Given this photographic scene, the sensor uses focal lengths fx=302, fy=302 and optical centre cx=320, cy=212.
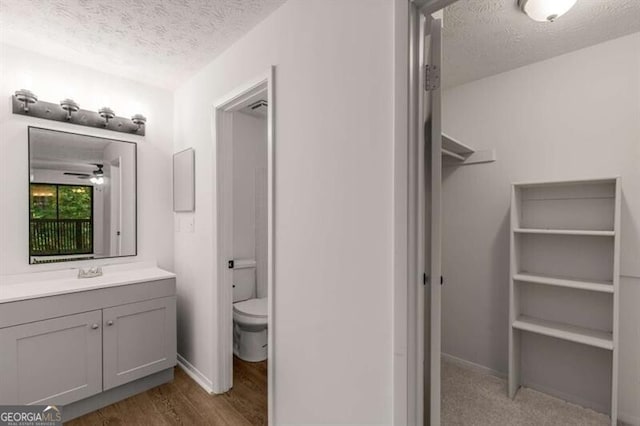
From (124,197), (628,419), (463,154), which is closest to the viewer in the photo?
(628,419)

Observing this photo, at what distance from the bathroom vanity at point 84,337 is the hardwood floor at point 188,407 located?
97 mm

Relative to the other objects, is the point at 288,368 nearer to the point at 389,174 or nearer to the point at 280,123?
the point at 389,174

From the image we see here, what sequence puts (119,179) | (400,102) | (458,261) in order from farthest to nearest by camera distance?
(458,261)
(119,179)
(400,102)

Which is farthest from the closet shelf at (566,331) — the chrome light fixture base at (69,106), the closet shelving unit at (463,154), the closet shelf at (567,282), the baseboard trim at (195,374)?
the chrome light fixture base at (69,106)

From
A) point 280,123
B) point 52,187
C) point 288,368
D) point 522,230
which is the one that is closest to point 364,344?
point 288,368

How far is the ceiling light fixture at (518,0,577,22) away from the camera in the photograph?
4.61 feet

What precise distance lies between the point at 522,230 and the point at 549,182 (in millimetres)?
353

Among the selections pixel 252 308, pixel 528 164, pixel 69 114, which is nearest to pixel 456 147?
pixel 528 164

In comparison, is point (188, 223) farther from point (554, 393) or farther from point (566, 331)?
point (554, 393)

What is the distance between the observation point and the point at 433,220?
113cm

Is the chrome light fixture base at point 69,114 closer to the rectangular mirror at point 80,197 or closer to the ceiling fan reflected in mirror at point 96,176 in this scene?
the rectangular mirror at point 80,197

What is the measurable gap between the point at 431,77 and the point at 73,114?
244cm

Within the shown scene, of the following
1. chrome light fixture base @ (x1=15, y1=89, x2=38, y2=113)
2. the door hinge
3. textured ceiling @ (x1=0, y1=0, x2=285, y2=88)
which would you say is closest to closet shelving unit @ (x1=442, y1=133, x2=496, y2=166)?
the door hinge

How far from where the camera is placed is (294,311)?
A: 5.13 ft
